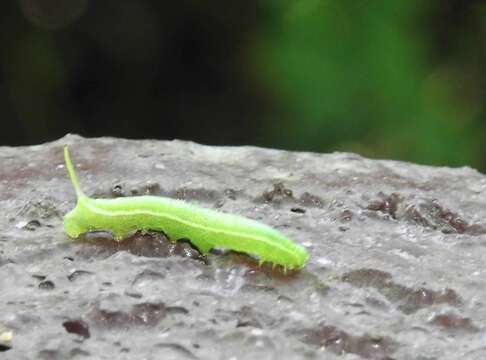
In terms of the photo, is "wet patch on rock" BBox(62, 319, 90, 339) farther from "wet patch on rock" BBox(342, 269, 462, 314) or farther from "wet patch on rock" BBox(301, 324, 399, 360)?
"wet patch on rock" BBox(342, 269, 462, 314)

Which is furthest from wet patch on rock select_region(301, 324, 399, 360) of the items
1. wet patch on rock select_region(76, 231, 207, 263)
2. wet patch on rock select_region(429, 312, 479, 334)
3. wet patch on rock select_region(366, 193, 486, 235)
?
wet patch on rock select_region(366, 193, 486, 235)

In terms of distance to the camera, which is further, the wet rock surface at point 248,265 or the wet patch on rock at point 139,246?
the wet patch on rock at point 139,246

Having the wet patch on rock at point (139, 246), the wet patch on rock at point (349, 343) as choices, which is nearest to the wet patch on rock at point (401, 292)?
the wet patch on rock at point (349, 343)

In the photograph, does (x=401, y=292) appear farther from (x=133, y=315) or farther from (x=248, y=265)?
(x=133, y=315)

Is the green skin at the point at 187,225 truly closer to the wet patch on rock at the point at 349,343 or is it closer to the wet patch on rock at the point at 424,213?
the wet patch on rock at the point at 349,343

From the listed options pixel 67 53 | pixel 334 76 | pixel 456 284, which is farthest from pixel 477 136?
pixel 456 284

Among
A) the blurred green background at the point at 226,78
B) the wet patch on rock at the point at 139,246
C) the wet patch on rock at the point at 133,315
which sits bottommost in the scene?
the wet patch on rock at the point at 133,315

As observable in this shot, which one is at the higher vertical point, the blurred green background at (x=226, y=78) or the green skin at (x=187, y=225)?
the blurred green background at (x=226, y=78)
